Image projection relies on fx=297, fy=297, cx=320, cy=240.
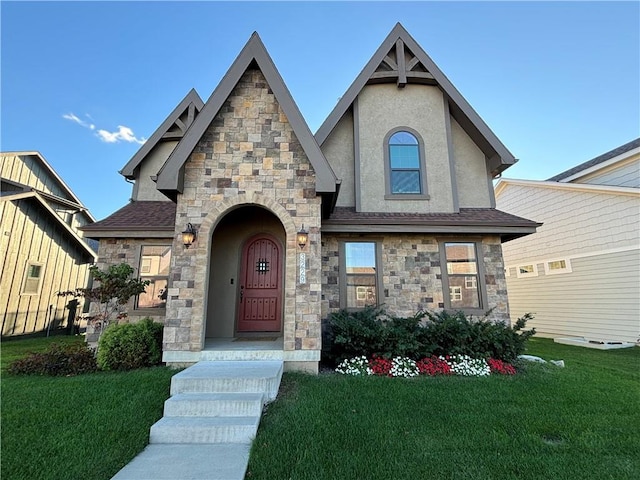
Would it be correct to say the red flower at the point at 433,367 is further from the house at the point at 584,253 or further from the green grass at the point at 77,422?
the house at the point at 584,253

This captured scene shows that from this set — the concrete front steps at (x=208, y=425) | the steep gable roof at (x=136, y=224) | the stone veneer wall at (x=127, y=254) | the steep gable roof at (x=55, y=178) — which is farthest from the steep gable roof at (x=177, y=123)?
the steep gable roof at (x=55, y=178)

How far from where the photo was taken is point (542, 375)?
5.70 meters

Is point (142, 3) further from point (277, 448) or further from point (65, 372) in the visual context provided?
point (277, 448)

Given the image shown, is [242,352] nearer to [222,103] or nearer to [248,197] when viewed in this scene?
[248,197]

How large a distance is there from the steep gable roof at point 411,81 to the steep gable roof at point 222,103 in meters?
2.13

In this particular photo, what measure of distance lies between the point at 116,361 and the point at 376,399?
4703mm

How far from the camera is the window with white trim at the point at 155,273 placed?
7.51 m

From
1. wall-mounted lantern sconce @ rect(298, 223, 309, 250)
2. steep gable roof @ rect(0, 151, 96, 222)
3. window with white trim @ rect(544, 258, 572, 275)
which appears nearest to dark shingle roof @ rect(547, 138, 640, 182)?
window with white trim @ rect(544, 258, 572, 275)

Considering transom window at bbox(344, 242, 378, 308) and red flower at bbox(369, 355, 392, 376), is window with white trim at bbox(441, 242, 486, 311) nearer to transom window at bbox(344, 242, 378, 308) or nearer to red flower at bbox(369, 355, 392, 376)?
transom window at bbox(344, 242, 378, 308)

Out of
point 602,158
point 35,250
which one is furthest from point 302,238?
point 602,158

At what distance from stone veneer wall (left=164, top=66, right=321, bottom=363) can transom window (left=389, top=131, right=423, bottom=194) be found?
3259 millimetres

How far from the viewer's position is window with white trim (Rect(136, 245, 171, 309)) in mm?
7508

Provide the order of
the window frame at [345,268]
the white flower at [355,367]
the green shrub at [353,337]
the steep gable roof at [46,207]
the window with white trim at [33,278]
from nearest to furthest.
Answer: the white flower at [355,367] < the green shrub at [353,337] < the window frame at [345,268] < the steep gable roof at [46,207] < the window with white trim at [33,278]

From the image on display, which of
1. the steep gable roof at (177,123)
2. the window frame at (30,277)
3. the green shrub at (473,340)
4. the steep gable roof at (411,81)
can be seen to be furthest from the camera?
the window frame at (30,277)
